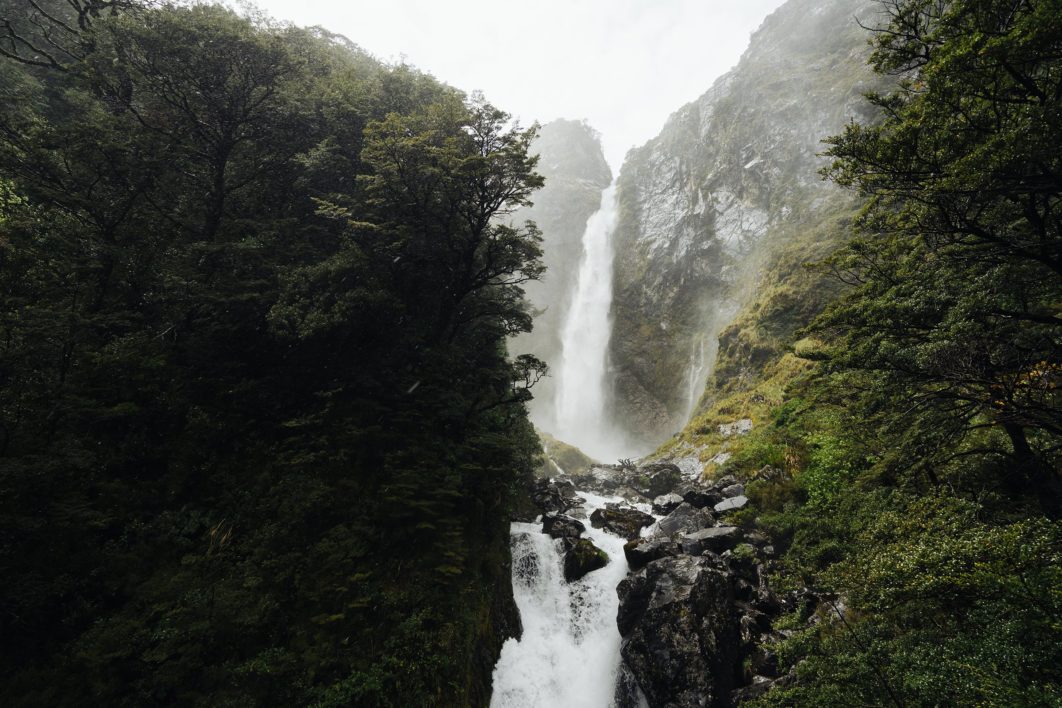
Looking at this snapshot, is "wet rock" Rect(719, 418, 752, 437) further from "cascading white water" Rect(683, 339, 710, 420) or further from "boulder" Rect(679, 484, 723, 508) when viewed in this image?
"cascading white water" Rect(683, 339, 710, 420)

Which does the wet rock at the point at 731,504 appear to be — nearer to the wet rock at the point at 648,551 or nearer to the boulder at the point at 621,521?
the wet rock at the point at 648,551

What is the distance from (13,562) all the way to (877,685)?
12063 millimetres

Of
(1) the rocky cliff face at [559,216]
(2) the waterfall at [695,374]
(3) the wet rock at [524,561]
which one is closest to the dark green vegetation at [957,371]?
(3) the wet rock at [524,561]

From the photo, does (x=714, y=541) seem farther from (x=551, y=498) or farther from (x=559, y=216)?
(x=559, y=216)

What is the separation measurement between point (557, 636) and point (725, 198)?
4245 cm

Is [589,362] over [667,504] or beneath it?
over

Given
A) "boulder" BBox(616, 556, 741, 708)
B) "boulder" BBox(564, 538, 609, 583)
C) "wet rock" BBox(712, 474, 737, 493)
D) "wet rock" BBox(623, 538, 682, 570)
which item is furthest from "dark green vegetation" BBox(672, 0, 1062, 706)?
"wet rock" BBox(712, 474, 737, 493)

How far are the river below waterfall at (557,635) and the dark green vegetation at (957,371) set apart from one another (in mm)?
4776

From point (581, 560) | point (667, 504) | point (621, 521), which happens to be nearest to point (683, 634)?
point (581, 560)

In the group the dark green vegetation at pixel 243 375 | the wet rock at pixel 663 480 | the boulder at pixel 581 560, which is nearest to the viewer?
the dark green vegetation at pixel 243 375

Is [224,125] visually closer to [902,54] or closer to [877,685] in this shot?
[902,54]

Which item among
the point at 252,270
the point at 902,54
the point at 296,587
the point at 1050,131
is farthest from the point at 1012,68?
the point at 252,270

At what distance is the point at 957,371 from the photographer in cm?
591

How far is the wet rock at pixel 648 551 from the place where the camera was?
41.6ft
